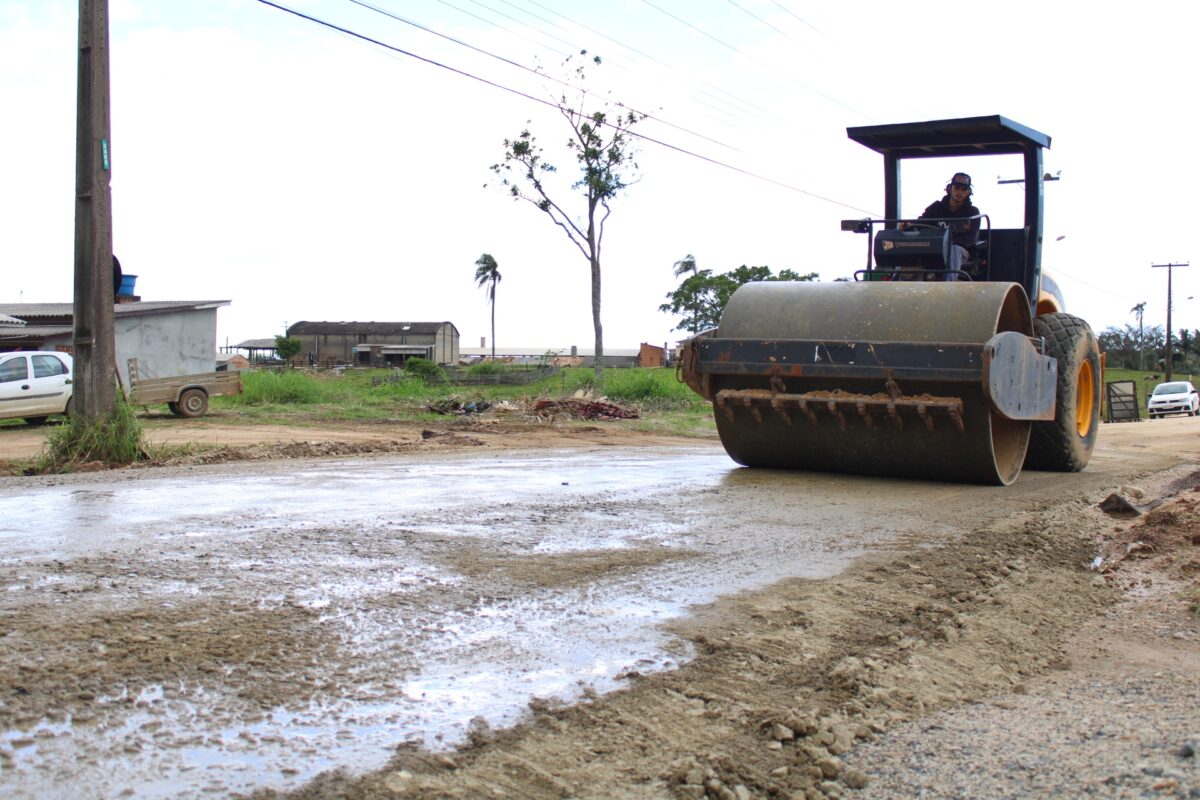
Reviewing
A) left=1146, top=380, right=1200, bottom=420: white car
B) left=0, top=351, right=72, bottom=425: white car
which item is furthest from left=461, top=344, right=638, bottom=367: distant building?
left=0, top=351, right=72, bottom=425: white car

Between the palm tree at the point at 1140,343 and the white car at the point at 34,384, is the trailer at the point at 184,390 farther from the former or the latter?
the palm tree at the point at 1140,343

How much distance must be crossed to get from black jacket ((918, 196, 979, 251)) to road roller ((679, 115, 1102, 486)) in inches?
1.7

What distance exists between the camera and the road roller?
8086mm

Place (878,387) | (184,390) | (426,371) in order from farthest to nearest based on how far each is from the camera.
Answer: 1. (426,371)
2. (184,390)
3. (878,387)

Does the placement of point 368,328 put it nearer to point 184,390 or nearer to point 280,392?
point 280,392

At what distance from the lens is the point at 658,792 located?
2.89 m

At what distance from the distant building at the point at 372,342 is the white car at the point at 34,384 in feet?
213

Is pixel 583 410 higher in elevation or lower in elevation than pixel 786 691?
higher

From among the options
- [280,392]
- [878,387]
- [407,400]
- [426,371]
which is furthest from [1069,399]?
[426,371]

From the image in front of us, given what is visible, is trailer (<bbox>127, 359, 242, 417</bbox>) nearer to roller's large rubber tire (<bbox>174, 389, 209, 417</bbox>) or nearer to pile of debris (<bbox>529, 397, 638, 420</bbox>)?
roller's large rubber tire (<bbox>174, 389, 209, 417</bbox>)

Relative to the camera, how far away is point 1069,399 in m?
9.71

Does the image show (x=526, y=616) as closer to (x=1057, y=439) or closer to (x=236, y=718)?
(x=236, y=718)

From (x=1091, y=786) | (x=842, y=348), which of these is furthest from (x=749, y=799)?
(x=842, y=348)

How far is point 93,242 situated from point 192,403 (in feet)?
38.8
